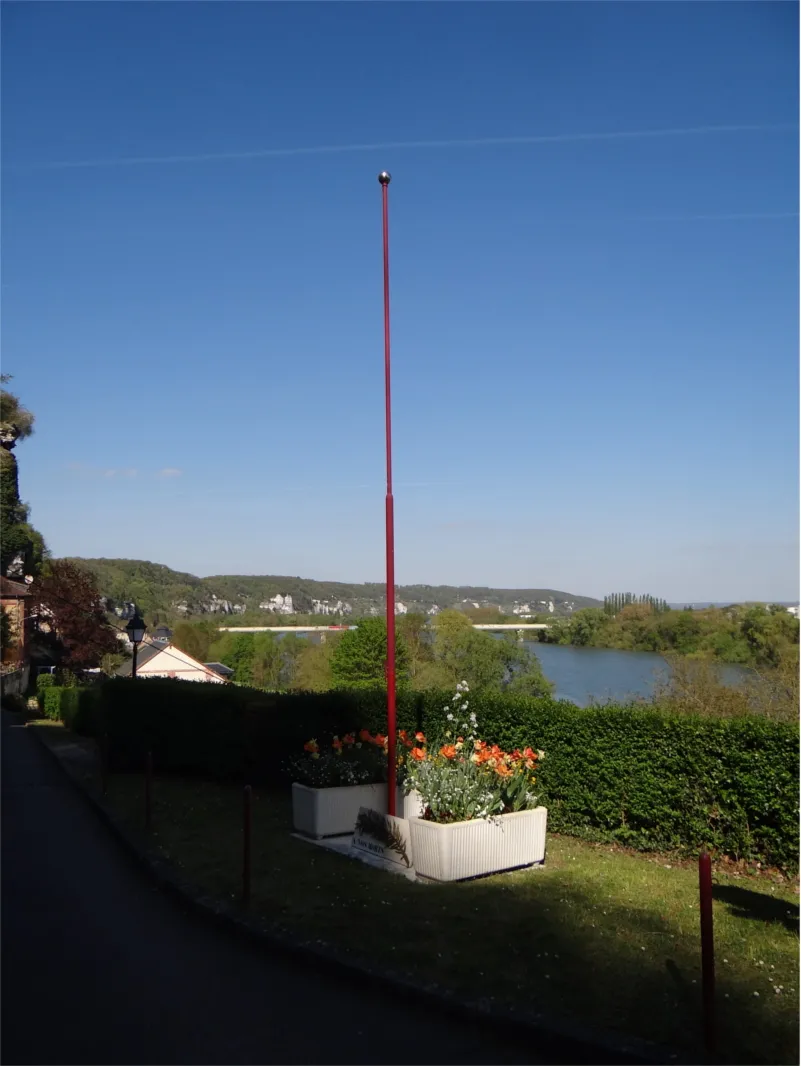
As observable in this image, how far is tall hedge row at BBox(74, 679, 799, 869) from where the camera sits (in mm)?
8945

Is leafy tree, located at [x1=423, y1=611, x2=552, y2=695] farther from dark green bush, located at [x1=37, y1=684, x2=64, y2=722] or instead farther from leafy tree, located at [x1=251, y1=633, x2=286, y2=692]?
dark green bush, located at [x1=37, y1=684, x2=64, y2=722]

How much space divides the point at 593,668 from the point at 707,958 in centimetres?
5267

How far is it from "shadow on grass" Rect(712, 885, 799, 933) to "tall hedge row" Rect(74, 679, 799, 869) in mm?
989

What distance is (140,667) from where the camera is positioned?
5325cm

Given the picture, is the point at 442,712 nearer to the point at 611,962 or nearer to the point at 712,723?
the point at 712,723

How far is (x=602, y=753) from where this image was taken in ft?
34.1

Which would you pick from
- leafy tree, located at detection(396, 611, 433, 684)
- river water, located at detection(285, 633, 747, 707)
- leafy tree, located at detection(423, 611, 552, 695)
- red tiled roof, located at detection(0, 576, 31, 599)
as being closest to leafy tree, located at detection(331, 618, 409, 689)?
leafy tree, located at detection(396, 611, 433, 684)

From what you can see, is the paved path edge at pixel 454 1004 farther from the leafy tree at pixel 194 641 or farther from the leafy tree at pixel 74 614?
the leafy tree at pixel 194 641

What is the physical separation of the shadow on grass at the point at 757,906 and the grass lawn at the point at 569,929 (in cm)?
2

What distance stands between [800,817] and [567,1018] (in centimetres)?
479

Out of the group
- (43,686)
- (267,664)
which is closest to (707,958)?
(43,686)

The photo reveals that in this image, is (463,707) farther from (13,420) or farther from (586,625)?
(586,625)

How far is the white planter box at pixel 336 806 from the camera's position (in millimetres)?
9656

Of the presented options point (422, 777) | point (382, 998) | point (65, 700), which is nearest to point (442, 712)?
point (422, 777)
